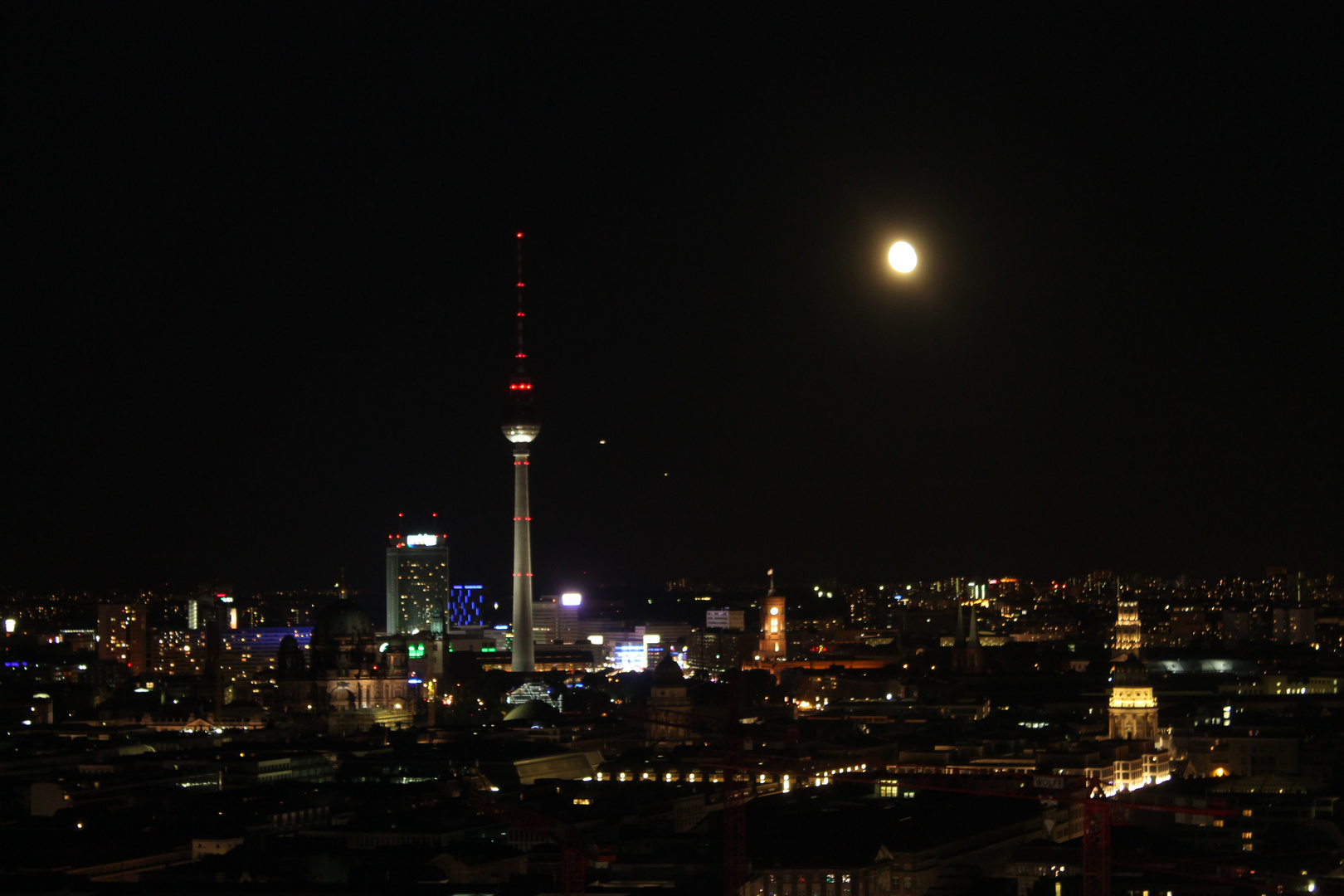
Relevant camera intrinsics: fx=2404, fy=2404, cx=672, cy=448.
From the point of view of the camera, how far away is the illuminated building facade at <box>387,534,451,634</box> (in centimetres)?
9319

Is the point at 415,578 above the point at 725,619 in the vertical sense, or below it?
above

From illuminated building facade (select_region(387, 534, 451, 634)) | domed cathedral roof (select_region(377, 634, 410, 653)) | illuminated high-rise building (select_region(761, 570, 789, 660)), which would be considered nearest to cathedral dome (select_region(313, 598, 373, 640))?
domed cathedral roof (select_region(377, 634, 410, 653))

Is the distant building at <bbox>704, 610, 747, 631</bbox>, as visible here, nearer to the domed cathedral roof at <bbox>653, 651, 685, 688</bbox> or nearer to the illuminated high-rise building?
the illuminated high-rise building

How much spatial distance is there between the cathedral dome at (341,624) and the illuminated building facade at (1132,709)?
17.6 metres

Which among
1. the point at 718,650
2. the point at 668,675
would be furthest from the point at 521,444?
the point at 718,650

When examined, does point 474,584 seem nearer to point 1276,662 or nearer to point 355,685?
point 1276,662

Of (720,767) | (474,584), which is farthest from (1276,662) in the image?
(474,584)

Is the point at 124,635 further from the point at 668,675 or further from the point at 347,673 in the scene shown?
the point at 668,675

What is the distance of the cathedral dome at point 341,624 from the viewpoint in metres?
56.0

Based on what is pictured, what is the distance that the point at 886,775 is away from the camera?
133 ft

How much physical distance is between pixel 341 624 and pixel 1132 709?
18.4 m

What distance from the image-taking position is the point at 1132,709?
49.3m

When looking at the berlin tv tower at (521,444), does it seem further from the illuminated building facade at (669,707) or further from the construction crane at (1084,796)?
the construction crane at (1084,796)

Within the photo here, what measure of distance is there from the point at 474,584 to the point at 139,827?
83.3 meters
